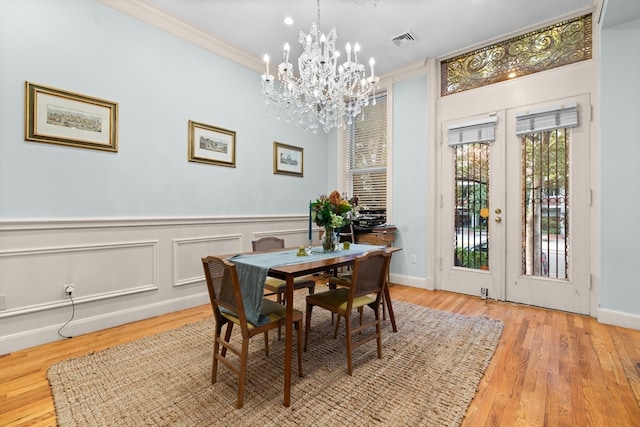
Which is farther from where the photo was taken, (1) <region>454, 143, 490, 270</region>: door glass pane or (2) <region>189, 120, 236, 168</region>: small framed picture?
(1) <region>454, 143, 490, 270</region>: door glass pane

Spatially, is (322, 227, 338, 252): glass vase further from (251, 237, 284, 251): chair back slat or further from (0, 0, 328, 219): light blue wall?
(0, 0, 328, 219): light blue wall

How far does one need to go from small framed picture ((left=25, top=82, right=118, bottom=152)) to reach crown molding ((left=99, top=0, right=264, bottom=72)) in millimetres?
952

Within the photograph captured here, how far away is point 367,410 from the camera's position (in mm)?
1674

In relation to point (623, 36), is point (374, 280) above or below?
below

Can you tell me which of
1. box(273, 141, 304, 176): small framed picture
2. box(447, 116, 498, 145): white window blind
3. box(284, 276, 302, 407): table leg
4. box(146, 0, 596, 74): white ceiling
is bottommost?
box(284, 276, 302, 407): table leg

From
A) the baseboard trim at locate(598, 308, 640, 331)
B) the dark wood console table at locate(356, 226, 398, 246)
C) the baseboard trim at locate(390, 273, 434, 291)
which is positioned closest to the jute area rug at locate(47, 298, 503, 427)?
the baseboard trim at locate(598, 308, 640, 331)

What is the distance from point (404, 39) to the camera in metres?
3.61

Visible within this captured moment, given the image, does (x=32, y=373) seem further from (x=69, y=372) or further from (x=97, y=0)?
(x=97, y=0)

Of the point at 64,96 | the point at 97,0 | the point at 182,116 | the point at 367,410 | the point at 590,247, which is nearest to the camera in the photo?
the point at 367,410

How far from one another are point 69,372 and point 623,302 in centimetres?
459

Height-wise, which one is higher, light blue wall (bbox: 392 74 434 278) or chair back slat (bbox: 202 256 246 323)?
light blue wall (bbox: 392 74 434 278)

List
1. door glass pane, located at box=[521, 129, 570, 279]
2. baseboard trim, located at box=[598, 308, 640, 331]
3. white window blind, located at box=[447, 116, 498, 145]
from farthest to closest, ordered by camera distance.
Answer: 1. white window blind, located at box=[447, 116, 498, 145]
2. door glass pane, located at box=[521, 129, 570, 279]
3. baseboard trim, located at box=[598, 308, 640, 331]

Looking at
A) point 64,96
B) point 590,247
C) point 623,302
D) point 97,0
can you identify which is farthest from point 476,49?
→ point 64,96

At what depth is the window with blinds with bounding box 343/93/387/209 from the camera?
187 inches
